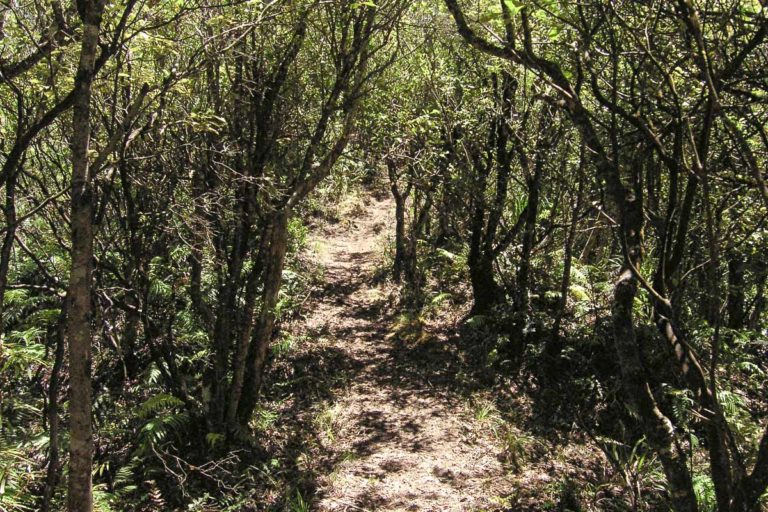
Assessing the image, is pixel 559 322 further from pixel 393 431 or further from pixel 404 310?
pixel 404 310

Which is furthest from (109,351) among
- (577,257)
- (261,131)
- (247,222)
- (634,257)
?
(577,257)

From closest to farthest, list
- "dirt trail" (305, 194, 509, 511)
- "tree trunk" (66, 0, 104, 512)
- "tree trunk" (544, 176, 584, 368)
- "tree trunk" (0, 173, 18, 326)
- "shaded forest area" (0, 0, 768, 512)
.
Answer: "tree trunk" (66, 0, 104, 512), "shaded forest area" (0, 0, 768, 512), "tree trunk" (0, 173, 18, 326), "dirt trail" (305, 194, 509, 511), "tree trunk" (544, 176, 584, 368)

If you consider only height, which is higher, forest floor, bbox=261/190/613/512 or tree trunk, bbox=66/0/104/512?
tree trunk, bbox=66/0/104/512

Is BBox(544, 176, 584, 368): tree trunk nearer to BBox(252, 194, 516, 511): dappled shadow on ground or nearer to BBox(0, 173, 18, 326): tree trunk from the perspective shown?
BBox(252, 194, 516, 511): dappled shadow on ground

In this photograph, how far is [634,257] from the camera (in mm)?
3795

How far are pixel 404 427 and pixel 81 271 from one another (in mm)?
5166

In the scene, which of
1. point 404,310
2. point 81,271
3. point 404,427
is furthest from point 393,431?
point 81,271

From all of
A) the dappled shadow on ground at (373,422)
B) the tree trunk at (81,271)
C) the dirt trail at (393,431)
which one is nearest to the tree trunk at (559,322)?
the dappled shadow on ground at (373,422)

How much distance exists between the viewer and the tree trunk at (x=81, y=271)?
303 cm

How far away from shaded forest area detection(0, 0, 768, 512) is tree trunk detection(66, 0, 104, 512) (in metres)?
0.02

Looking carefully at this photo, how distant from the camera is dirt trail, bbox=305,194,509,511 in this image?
5.99 m

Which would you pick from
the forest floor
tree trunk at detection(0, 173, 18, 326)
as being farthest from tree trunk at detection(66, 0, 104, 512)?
the forest floor

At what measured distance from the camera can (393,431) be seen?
23.7 feet

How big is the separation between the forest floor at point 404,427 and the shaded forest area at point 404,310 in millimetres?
46
